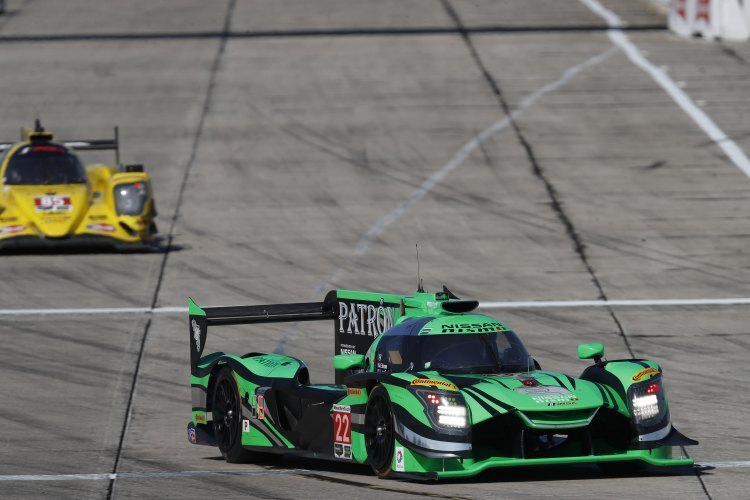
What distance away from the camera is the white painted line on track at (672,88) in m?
32.8

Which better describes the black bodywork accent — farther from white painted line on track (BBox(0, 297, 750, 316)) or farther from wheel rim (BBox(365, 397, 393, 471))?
white painted line on track (BBox(0, 297, 750, 316))

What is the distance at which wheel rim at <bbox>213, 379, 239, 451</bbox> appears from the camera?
1408 cm

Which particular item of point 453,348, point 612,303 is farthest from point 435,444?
point 612,303

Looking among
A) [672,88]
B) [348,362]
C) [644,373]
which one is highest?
[644,373]

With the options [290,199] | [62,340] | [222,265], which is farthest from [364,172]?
[62,340]

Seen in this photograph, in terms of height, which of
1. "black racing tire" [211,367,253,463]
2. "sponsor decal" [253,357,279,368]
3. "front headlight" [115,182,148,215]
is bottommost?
"front headlight" [115,182,148,215]

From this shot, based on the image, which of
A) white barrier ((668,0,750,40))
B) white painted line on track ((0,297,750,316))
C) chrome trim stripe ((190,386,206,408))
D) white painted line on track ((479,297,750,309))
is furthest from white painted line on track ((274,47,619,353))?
chrome trim stripe ((190,386,206,408))

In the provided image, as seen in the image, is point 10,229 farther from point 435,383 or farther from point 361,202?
point 435,383

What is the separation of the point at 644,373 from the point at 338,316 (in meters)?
3.69

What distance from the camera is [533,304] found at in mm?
22391

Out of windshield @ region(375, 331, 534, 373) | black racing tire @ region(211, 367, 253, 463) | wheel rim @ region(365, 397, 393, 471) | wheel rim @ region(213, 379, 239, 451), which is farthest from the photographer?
wheel rim @ region(213, 379, 239, 451)

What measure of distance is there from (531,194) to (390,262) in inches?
216

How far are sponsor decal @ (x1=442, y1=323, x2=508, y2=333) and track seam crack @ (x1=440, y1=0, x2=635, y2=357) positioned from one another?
6495 millimetres

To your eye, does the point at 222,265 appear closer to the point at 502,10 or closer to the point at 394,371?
the point at 394,371
